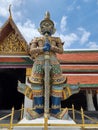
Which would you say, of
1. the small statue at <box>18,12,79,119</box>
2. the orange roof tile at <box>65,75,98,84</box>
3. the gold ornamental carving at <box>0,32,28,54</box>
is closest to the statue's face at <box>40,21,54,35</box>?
the small statue at <box>18,12,79,119</box>

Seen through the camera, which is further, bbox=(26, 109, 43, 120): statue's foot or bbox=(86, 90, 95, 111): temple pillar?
bbox=(86, 90, 95, 111): temple pillar

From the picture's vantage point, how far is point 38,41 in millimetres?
5113

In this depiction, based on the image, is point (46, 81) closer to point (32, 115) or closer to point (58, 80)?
point (58, 80)

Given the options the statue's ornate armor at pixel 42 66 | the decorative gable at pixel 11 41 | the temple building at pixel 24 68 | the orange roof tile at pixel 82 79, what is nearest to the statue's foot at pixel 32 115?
the statue's ornate armor at pixel 42 66

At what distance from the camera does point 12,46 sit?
7938 millimetres

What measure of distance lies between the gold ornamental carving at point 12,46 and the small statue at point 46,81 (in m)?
2.76

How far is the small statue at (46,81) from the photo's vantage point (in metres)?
4.64

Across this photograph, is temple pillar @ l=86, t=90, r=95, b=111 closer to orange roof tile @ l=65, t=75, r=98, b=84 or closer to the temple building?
the temple building

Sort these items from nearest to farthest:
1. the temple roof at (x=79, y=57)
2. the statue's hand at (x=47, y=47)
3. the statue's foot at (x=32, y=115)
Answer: the statue's foot at (x=32, y=115) < the statue's hand at (x=47, y=47) < the temple roof at (x=79, y=57)

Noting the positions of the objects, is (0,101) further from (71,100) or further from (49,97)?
(49,97)

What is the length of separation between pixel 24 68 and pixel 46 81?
3405 mm

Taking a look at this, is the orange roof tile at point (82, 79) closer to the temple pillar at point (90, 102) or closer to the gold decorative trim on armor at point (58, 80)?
the temple pillar at point (90, 102)

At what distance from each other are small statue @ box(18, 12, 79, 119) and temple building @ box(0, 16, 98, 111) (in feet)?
8.02

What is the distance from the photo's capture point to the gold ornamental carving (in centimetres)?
787
